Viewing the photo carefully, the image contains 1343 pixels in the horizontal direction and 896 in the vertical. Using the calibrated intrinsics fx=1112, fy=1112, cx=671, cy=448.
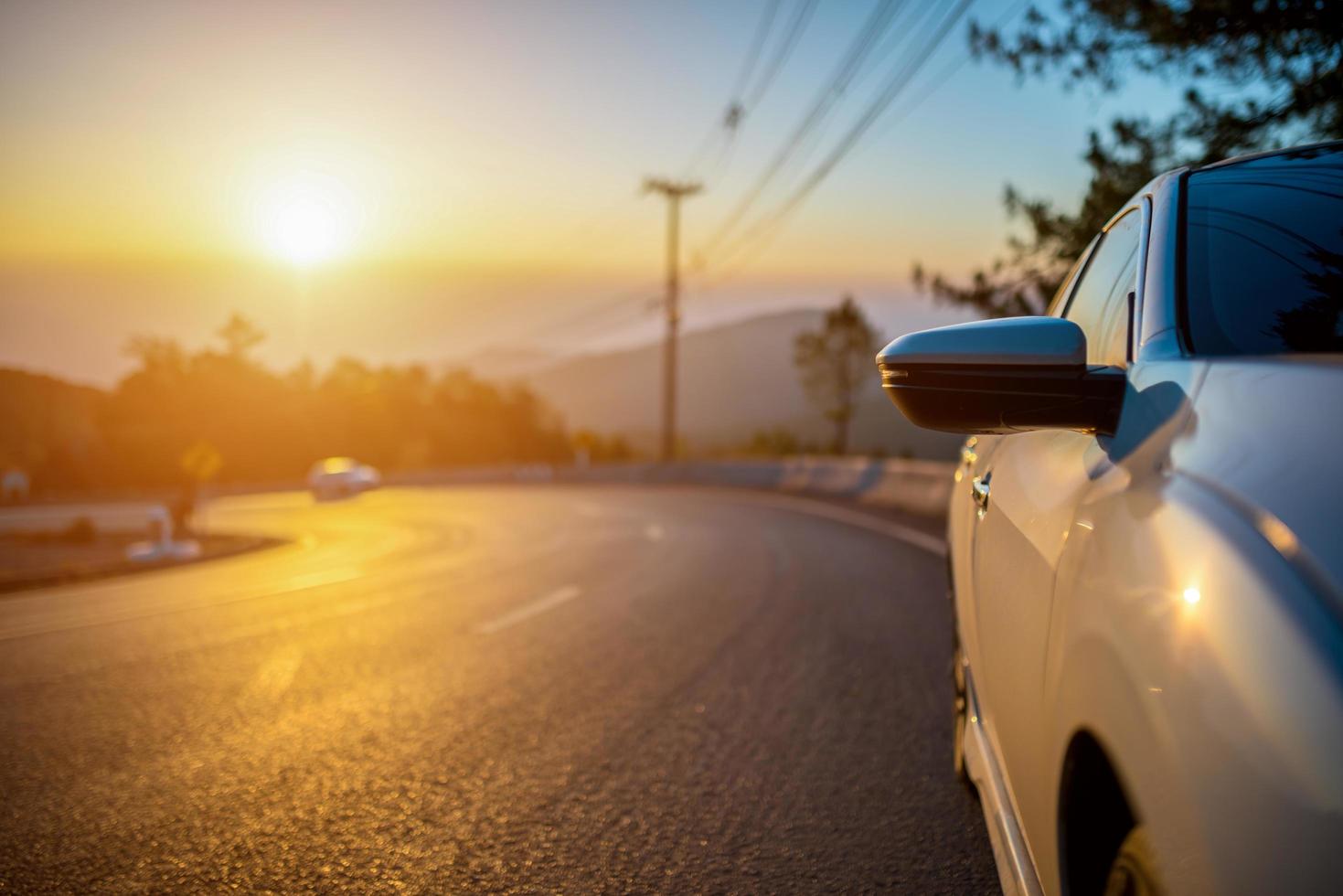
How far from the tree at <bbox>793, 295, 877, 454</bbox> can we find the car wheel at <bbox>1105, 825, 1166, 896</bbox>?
95.1 meters

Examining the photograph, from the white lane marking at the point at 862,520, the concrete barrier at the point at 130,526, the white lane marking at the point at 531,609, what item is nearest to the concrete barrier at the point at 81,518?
the concrete barrier at the point at 130,526

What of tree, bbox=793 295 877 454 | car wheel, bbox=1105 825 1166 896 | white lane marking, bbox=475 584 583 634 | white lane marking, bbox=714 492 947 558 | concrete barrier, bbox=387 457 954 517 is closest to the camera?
car wheel, bbox=1105 825 1166 896

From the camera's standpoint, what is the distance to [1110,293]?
2.85 meters

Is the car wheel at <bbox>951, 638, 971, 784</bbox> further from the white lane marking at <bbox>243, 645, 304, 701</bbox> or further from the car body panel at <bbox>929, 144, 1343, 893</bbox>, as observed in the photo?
the white lane marking at <bbox>243, 645, 304, 701</bbox>

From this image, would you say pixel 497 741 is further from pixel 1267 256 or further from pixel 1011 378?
pixel 1267 256

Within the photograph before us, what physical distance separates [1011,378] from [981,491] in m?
1.34

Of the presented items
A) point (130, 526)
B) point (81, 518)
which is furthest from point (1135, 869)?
point (130, 526)

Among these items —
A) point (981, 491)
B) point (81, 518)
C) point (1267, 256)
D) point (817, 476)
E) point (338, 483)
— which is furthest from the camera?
point (338, 483)

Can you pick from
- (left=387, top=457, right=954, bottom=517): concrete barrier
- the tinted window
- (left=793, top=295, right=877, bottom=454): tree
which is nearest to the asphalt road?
the tinted window

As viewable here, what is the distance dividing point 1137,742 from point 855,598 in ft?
23.2

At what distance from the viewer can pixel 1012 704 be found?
236 cm

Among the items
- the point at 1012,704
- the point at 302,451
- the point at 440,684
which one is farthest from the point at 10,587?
the point at 302,451

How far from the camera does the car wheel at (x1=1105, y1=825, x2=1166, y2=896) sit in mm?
1402

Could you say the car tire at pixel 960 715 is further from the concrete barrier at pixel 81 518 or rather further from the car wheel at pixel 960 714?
the concrete barrier at pixel 81 518
